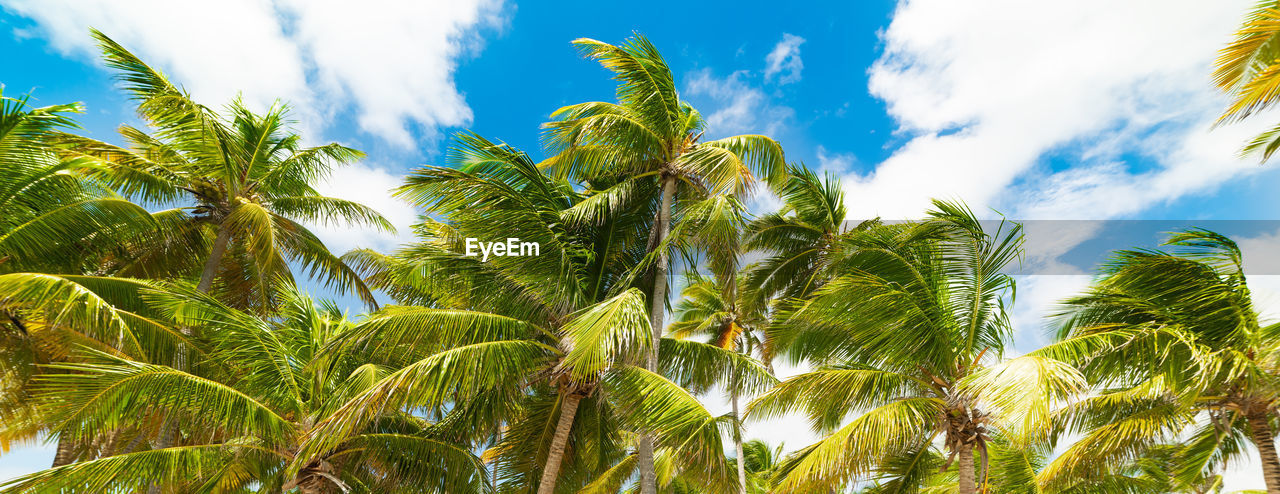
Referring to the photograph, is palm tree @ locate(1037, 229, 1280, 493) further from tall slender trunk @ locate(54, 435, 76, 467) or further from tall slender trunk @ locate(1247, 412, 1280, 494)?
tall slender trunk @ locate(54, 435, 76, 467)

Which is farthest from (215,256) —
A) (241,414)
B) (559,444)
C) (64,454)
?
(559,444)

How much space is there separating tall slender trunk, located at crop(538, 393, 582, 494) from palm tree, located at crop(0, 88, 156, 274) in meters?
7.30

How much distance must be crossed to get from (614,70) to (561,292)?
4.08 m

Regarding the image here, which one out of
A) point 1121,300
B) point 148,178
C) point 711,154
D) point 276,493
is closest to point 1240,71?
point 1121,300

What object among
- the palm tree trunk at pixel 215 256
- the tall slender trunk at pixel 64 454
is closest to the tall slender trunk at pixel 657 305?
the palm tree trunk at pixel 215 256

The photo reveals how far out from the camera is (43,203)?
8.98 meters

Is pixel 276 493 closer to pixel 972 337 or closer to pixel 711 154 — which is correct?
pixel 711 154

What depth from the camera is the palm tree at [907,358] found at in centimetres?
775

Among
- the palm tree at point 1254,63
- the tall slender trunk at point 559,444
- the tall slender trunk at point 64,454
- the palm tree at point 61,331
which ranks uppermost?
the palm tree at point 1254,63

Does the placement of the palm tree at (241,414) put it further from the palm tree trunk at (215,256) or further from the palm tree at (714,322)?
the palm tree at (714,322)

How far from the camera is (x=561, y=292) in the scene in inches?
369

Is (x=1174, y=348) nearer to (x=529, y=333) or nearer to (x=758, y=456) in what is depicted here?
(x=529, y=333)

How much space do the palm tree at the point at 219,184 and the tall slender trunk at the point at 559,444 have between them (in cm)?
565

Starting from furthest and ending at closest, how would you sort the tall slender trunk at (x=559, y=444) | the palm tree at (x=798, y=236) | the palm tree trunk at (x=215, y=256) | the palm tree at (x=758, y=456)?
the palm tree at (x=758, y=456), the palm tree at (x=798, y=236), the palm tree trunk at (x=215, y=256), the tall slender trunk at (x=559, y=444)
